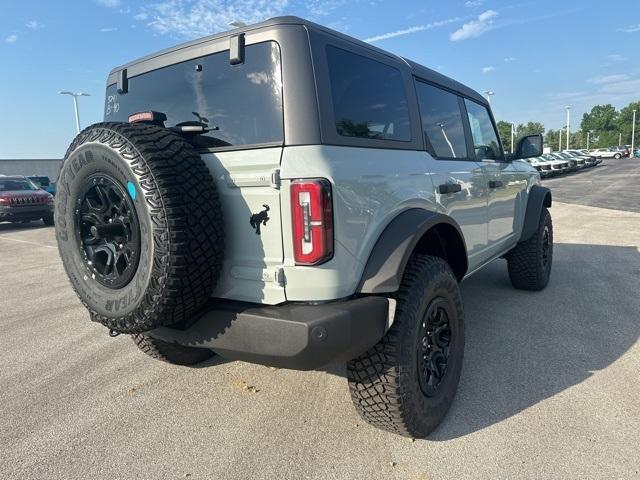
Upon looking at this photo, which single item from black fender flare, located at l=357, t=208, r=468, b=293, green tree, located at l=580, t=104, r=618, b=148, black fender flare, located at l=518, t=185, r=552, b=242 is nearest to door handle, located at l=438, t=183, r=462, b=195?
black fender flare, located at l=357, t=208, r=468, b=293

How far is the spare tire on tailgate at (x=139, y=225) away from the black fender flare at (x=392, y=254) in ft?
2.30

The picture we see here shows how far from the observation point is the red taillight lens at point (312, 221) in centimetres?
192

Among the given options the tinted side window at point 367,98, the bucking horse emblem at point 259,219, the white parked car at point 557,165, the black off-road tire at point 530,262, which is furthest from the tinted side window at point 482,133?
the white parked car at point 557,165

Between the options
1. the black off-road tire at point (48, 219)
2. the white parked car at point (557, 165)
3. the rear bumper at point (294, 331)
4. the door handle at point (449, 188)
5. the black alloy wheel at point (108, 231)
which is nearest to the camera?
the rear bumper at point (294, 331)

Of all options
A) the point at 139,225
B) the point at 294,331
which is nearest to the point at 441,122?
the point at 294,331

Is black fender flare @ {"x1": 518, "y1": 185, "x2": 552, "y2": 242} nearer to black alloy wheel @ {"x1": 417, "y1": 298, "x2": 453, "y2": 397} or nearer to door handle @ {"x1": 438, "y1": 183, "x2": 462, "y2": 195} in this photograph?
door handle @ {"x1": 438, "y1": 183, "x2": 462, "y2": 195}

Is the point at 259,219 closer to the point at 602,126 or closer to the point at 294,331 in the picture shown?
the point at 294,331

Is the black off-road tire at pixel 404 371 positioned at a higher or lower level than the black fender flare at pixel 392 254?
lower

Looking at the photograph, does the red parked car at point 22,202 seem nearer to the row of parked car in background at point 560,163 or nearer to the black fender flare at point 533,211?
the black fender flare at point 533,211

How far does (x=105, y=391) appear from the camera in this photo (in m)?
3.00

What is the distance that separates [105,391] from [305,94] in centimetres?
236

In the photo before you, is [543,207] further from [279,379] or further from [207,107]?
[207,107]

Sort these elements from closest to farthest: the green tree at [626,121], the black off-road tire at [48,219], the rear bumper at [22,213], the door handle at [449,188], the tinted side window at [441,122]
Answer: the door handle at [449,188] < the tinted side window at [441,122] < the rear bumper at [22,213] < the black off-road tire at [48,219] < the green tree at [626,121]

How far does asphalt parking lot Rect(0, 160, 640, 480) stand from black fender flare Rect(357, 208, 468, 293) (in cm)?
89
